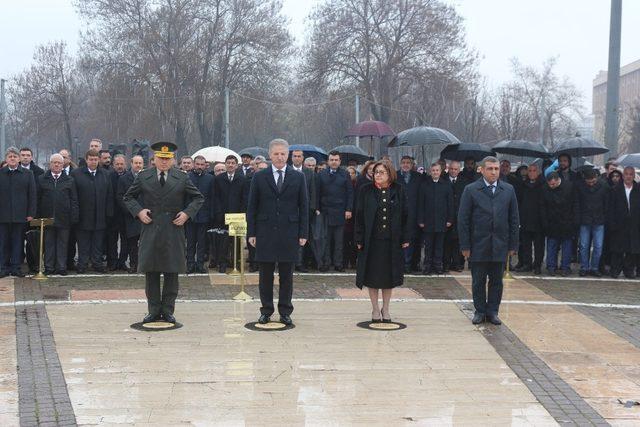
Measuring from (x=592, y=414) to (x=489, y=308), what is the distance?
11.4 feet

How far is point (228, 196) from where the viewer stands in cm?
1396

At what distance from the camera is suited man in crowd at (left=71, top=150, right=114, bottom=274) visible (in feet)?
44.1

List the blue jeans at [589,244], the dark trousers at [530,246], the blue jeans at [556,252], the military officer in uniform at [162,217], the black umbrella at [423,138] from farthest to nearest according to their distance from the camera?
1. the black umbrella at [423,138]
2. the dark trousers at [530,246]
3. the blue jeans at [556,252]
4. the blue jeans at [589,244]
5. the military officer in uniform at [162,217]

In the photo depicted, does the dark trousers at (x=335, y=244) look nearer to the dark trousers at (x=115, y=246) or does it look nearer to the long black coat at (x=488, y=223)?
the dark trousers at (x=115, y=246)

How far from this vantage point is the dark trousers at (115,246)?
13.9m

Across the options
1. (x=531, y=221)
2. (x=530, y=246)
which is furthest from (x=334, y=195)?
(x=530, y=246)

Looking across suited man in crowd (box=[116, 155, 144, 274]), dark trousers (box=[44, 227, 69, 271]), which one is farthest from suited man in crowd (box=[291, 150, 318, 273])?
dark trousers (box=[44, 227, 69, 271])

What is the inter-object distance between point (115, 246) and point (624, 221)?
27.0 feet

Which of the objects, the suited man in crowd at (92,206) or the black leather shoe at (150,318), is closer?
the black leather shoe at (150,318)

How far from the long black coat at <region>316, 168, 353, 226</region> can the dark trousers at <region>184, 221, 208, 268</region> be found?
6.42 feet

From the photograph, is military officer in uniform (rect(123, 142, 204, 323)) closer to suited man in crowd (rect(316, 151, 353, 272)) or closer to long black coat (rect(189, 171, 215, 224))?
long black coat (rect(189, 171, 215, 224))

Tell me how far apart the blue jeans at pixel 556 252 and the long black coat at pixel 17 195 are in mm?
8288

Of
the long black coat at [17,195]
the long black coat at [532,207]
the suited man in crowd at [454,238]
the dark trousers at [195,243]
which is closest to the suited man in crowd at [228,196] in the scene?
the dark trousers at [195,243]

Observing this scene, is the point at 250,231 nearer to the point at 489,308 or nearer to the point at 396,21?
the point at 489,308
